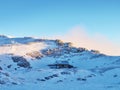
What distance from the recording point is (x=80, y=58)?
13450 centimetres

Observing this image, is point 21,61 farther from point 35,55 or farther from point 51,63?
point 35,55

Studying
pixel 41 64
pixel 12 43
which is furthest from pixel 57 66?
pixel 12 43

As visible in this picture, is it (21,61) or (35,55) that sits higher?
(35,55)

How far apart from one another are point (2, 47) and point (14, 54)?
12293mm

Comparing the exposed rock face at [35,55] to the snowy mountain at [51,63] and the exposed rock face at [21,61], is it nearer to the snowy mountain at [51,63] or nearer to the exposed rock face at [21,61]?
the snowy mountain at [51,63]

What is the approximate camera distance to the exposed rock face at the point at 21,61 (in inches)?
4610

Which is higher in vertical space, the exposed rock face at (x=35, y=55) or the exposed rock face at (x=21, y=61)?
the exposed rock face at (x=35, y=55)

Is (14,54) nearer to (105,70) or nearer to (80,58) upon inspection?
(80,58)

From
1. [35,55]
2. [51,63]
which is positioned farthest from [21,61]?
[35,55]

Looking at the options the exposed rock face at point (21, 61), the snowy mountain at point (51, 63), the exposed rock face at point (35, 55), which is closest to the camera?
the snowy mountain at point (51, 63)

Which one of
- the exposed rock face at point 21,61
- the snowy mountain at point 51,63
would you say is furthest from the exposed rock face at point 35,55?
the exposed rock face at point 21,61

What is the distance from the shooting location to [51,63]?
125 metres

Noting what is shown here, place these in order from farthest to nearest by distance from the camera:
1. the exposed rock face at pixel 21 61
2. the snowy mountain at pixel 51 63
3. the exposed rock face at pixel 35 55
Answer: the exposed rock face at pixel 35 55 < the exposed rock face at pixel 21 61 < the snowy mountain at pixel 51 63

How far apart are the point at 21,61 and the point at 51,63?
1065 centimetres
